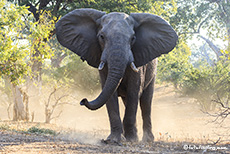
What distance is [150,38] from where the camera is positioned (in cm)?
693

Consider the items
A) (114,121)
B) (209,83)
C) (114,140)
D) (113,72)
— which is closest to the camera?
(113,72)

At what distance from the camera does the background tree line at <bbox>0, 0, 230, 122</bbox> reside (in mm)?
9531

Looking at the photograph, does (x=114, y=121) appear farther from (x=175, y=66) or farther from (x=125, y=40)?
(x=175, y=66)

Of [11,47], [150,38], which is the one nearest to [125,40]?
[150,38]

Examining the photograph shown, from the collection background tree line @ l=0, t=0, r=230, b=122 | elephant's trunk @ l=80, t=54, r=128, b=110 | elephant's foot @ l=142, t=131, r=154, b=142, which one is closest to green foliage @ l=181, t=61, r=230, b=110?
background tree line @ l=0, t=0, r=230, b=122

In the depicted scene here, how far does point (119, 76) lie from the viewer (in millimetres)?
5676

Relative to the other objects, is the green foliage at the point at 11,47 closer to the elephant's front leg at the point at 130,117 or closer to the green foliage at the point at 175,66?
the elephant's front leg at the point at 130,117

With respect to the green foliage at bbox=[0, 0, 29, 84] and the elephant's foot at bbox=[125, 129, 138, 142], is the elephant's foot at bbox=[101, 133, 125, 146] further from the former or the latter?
the green foliage at bbox=[0, 0, 29, 84]

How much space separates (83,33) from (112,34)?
1.18 meters

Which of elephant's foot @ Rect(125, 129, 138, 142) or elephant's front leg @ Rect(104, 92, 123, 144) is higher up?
elephant's front leg @ Rect(104, 92, 123, 144)

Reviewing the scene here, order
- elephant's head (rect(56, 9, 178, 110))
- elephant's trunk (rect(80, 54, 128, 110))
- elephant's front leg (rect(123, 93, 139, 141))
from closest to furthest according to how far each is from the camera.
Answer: elephant's trunk (rect(80, 54, 128, 110))
elephant's head (rect(56, 9, 178, 110))
elephant's front leg (rect(123, 93, 139, 141))

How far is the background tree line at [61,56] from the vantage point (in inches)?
375

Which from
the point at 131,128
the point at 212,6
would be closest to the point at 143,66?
the point at 131,128

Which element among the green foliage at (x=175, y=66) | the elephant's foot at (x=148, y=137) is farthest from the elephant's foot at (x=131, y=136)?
the green foliage at (x=175, y=66)
